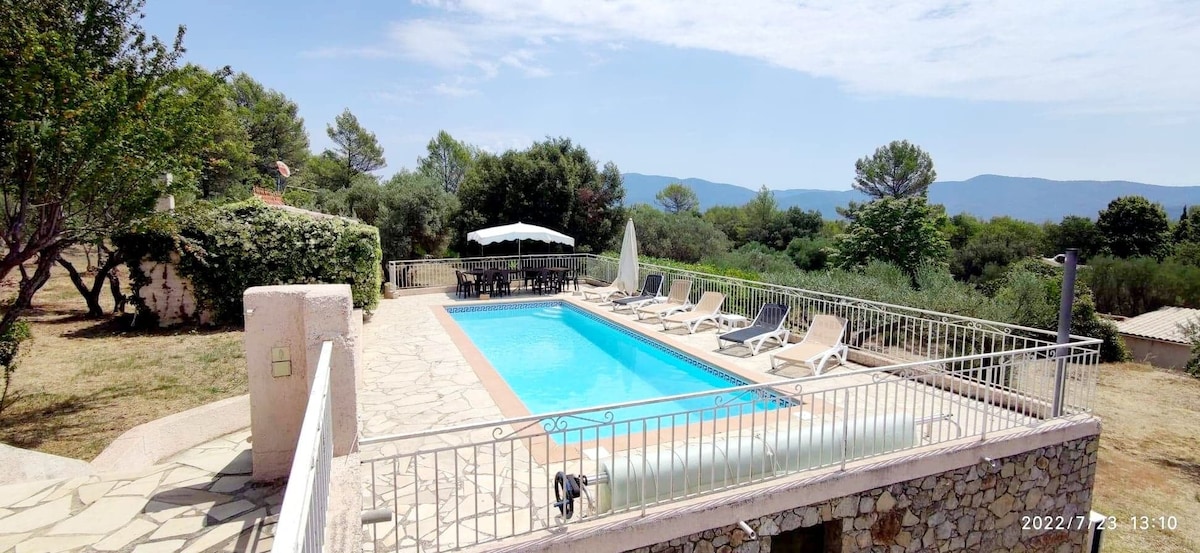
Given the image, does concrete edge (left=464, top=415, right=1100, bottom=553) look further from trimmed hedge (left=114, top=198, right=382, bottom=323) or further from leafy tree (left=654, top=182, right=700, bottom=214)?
leafy tree (left=654, top=182, right=700, bottom=214)

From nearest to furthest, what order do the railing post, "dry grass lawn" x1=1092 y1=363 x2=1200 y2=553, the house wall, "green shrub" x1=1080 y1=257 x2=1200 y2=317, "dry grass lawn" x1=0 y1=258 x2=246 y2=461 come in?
1. the railing post
2. "dry grass lawn" x1=0 y1=258 x2=246 y2=461
3. "dry grass lawn" x1=1092 y1=363 x2=1200 y2=553
4. the house wall
5. "green shrub" x1=1080 y1=257 x2=1200 y2=317

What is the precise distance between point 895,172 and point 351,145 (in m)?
45.8

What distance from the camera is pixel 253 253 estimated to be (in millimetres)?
11570

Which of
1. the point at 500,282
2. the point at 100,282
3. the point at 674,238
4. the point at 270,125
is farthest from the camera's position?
the point at 270,125

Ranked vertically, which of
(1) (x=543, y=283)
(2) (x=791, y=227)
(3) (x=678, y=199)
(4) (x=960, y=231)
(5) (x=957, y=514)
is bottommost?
(5) (x=957, y=514)

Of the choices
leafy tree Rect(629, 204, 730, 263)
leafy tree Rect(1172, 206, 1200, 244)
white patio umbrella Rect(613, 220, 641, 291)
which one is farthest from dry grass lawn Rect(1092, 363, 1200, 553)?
leafy tree Rect(1172, 206, 1200, 244)

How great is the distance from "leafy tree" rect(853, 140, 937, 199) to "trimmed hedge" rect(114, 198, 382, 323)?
154 ft

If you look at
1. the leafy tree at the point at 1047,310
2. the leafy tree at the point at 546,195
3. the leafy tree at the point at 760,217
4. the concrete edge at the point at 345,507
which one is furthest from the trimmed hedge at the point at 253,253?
the leafy tree at the point at 760,217

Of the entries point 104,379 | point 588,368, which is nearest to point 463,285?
point 588,368

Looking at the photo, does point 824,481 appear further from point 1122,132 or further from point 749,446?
point 1122,132

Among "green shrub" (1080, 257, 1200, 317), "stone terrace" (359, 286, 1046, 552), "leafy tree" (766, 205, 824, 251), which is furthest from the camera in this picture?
"leafy tree" (766, 205, 824, 251)

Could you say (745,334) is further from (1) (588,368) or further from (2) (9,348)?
(2) (9,348)

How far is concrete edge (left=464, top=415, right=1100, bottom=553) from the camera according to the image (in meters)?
3.75

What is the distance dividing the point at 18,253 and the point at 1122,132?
95.7 ft
